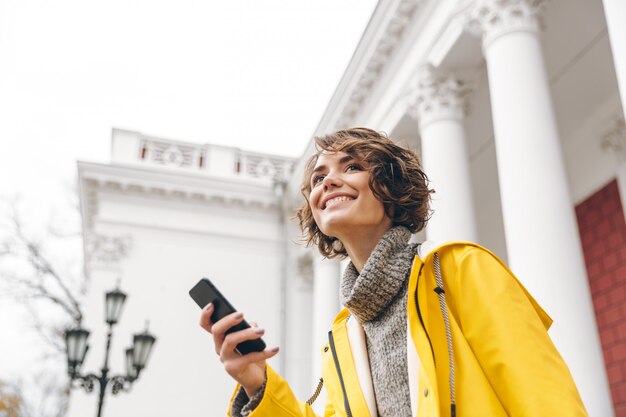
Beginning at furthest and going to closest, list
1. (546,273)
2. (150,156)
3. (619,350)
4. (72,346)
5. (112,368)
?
(150,156)
(112,368)
(619,350)
(72,346)
(546,273)

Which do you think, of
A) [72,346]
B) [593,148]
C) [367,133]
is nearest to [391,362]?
[367,133]

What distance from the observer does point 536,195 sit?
20.1 feet

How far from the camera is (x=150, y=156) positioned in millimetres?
15922

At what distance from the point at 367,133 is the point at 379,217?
0.29 metres

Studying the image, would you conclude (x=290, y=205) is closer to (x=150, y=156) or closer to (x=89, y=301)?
(x=150, y=156)

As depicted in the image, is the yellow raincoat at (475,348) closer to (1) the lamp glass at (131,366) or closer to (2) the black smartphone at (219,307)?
(2) the black smartphone at (219,307)

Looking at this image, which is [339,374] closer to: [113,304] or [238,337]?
[238,337]

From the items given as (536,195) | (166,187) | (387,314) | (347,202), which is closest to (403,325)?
(387,314)

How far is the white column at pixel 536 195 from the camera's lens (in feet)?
18.3

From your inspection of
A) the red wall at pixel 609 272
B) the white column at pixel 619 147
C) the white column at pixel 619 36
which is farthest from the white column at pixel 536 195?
the red wall at pixel 609 272

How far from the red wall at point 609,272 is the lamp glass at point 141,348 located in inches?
258

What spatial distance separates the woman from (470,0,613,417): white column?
4.23 m

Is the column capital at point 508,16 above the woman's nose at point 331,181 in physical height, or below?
above

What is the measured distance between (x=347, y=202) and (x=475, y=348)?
59 centimetres
